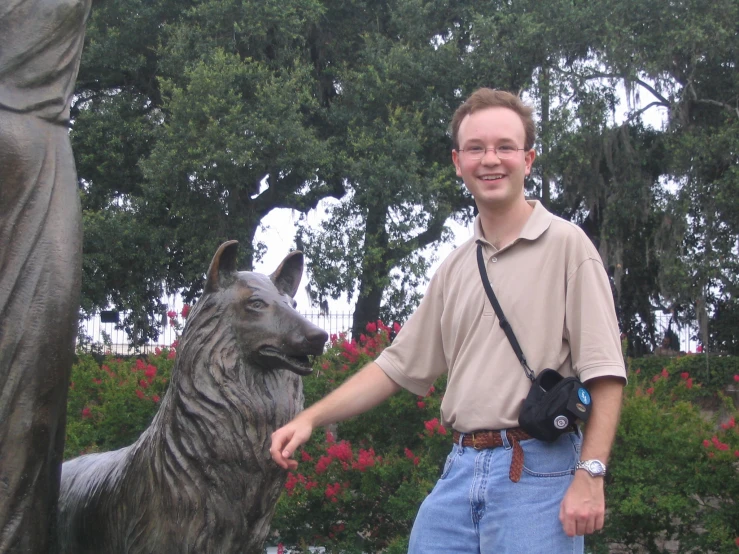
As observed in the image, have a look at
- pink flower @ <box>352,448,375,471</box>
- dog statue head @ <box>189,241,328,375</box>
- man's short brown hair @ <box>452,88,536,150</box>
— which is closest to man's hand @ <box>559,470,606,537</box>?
man's short brown hair @ <box>452,88,536,150</box>

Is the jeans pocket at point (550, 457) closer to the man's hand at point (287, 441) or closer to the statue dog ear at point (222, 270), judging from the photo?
the man's hand at point (287, 441)

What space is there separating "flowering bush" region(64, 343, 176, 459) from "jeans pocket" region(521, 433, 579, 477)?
18.4 ft

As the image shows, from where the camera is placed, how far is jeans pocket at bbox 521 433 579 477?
7.70 ft

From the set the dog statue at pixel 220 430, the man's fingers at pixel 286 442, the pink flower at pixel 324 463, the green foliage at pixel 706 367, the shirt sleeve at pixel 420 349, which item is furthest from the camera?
the green foliage at pixel 706 367

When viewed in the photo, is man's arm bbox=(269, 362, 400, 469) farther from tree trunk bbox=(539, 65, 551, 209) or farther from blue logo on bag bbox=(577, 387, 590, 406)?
tree trunk bbox=(539, 65, 551, 209)

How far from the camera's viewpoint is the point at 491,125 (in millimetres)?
2568

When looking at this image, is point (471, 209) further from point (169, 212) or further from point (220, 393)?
point (220, 393)

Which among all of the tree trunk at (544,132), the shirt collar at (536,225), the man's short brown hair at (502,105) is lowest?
the shirt collar at (536,225)

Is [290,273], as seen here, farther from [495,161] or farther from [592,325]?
[592,325]

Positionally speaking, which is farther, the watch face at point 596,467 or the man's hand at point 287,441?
the man's hand at point 287,441

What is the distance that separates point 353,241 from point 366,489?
14.2 meters

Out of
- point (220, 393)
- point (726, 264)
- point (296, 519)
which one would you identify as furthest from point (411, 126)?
point (220, 393)

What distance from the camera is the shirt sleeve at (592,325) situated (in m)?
2.29

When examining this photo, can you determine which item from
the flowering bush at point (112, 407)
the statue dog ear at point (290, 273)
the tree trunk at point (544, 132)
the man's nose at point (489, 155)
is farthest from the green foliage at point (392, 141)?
the man's nose at point (489, 155)
